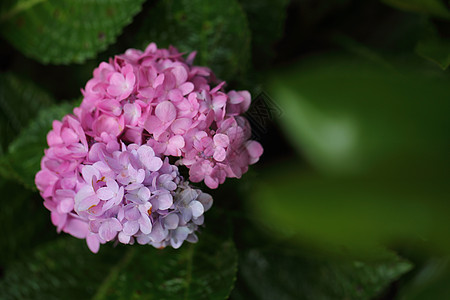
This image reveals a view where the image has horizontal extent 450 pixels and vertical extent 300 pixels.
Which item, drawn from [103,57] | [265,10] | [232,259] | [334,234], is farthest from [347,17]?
[334,234]

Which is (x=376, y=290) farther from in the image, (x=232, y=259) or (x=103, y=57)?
(x=103, y=57)

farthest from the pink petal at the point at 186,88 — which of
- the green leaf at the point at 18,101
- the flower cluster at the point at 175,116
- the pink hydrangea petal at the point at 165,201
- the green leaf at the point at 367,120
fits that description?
the green leaf at the point at 18,101

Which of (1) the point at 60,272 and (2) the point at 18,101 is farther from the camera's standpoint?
(2) the point at 18,101

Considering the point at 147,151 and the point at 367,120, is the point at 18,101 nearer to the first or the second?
the point at 147,151

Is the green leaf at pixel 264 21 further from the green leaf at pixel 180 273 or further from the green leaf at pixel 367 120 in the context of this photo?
the green leaf at pixel 367 120

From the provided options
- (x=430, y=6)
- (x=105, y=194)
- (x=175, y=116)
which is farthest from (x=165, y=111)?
(x=430, y=6)

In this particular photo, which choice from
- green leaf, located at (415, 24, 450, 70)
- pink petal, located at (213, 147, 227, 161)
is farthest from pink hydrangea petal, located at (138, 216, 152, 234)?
green leaf, located at (415, 24, 450, 70)
